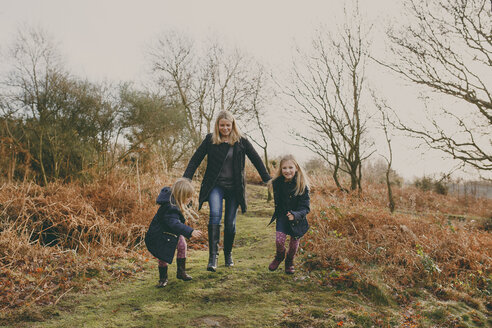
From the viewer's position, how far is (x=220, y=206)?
13.4ft

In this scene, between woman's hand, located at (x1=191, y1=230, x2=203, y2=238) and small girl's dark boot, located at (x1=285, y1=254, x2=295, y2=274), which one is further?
small girl's dark boot, located at (x1=285, y1=254, x2=295, y2=274)

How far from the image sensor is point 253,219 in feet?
28.0

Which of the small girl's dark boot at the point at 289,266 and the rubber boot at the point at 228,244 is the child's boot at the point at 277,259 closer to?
the small girl's dark boot at the point at 289,266

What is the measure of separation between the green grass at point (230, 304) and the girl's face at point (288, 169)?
1.30 meters

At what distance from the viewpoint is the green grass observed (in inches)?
122

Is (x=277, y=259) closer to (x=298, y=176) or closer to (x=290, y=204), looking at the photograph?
(x=290, y=204)

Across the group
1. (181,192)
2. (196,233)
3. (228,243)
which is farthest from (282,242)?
(181,192)

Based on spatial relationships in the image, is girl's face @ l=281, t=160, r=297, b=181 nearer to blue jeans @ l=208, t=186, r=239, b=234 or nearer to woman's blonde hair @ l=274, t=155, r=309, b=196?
woman's blonde hair @ l=274, t=155, r=309, b=196

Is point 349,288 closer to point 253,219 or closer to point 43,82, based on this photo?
point 253,219

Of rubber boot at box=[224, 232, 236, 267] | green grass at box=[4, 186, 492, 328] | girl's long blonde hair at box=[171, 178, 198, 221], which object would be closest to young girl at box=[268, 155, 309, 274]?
green grass at box=[4, 186, 492, 328]

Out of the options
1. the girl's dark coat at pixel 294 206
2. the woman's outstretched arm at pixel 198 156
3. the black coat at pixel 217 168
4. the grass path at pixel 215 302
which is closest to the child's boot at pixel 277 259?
the grass path at pixel 215 302

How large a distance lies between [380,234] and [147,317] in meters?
3.74

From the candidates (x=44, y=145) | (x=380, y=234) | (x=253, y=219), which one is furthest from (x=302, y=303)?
(x=44, y=145)

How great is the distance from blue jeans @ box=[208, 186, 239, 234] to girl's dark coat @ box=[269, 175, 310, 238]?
1.70 feet
